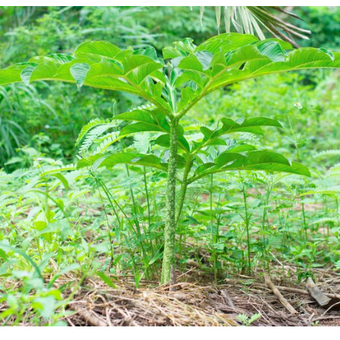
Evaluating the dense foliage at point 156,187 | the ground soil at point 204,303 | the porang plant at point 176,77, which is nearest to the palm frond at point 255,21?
the dense foliage at point 156,187

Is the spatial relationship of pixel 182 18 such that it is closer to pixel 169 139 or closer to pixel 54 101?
pixel 54 101

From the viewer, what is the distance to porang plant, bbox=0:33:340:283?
1339mm

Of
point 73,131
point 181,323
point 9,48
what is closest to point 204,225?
point 181,323

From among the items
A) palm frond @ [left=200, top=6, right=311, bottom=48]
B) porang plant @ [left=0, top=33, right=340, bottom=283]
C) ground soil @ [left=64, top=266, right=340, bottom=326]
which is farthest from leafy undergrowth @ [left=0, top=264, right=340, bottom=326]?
palm frond @ [left=200, top=6, right=311, bottom=48]

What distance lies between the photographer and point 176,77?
62.5 inches

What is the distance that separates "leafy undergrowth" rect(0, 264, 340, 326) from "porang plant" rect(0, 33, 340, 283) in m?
0.14

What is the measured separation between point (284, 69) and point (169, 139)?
46 cm

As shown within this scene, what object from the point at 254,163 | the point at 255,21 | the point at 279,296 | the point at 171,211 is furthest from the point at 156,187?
the point at 255,21

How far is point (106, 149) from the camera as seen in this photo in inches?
69.3

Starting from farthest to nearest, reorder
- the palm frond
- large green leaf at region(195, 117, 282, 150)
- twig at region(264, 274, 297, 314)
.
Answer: the palm frond, twig at region(264, 274, 297, 314), large green leaf at region(195, 117, 282, 150)

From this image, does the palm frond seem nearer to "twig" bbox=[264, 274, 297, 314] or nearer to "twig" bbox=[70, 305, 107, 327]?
Answer: "twig" bbox=[264, 274, 297, 314]

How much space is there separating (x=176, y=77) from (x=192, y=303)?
713mm

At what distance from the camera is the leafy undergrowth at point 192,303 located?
133 cm

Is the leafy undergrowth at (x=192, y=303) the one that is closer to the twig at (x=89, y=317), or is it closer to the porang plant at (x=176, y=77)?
the twig at (x=89, y=317)
